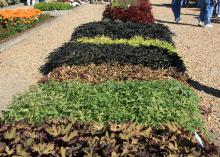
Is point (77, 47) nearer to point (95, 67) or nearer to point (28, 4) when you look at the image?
point (95, 67)

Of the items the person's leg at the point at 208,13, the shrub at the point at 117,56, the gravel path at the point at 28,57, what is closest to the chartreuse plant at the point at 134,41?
the shrub at the point at 117,56

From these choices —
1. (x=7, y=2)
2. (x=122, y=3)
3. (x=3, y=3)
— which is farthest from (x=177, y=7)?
(x=7, y=2)

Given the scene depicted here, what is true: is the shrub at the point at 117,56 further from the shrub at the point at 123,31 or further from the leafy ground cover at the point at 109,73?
the shrub at the point at 123,31

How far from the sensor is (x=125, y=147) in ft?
12.5

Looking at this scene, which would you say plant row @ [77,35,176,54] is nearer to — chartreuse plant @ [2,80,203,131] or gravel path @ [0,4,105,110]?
gravel path @ [0,4,105,110]

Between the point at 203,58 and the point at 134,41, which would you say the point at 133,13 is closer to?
the point at 203,58

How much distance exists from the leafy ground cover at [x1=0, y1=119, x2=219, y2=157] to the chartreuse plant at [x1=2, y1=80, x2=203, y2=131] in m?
1.05

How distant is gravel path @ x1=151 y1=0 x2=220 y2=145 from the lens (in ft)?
23.1

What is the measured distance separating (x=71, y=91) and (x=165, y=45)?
3686mm

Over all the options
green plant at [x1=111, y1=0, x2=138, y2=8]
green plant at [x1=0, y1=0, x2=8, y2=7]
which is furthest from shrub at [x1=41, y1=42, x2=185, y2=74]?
green plant at [x1=0, y1=0, x2=8, y2=7]

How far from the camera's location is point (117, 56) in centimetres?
832

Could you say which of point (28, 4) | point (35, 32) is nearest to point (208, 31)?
point (35, 32)

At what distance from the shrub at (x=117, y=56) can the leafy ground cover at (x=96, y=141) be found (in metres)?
3.76

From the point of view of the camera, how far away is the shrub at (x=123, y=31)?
10.6 metres
